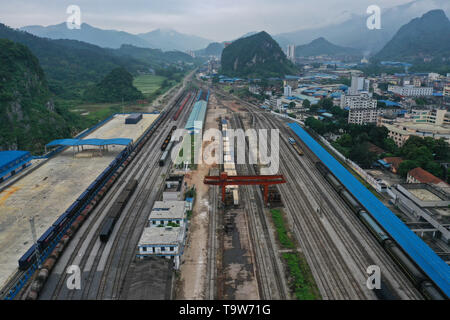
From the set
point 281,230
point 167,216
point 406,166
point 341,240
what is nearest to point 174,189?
Result: point 167,216

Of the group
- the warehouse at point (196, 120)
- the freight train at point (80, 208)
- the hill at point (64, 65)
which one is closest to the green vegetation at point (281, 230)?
the freight train at point (80, 208)

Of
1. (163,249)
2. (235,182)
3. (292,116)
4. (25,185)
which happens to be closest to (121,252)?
(163,249)

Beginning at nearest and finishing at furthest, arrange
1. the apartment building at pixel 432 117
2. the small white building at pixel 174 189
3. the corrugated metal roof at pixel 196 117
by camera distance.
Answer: the small white building at pixel 174 189 → the corrugated metal roof at pixel 196 117 → the apartment building at pixel 432 117

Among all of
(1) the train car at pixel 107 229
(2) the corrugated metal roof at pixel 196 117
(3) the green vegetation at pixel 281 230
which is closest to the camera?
(1) the train car at pixel 107 229

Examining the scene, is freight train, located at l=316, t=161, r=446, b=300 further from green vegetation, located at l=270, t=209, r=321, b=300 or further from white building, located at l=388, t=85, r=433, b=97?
white building, located at l=388, t=85, r=433, b=97

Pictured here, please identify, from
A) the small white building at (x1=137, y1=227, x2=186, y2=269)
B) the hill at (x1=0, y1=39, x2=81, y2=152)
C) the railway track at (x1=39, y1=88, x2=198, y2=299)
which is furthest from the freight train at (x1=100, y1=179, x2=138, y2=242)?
the hill at (x1=0, y1=39, x2=81, y2=152)

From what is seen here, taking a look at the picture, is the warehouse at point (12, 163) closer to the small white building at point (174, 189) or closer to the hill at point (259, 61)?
the small white building at point (174, 189)
